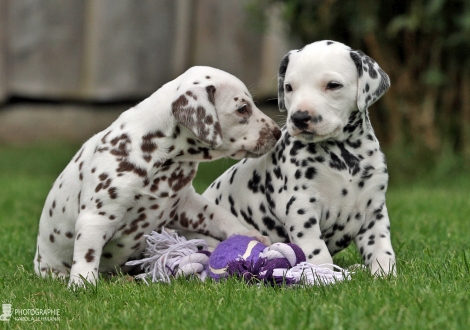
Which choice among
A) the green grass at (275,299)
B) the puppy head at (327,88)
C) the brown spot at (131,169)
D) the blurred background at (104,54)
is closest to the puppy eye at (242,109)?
the puppy head at (327,88)

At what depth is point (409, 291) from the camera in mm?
3689

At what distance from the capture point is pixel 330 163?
4.58m

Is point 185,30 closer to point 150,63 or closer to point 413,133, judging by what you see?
point 150,63

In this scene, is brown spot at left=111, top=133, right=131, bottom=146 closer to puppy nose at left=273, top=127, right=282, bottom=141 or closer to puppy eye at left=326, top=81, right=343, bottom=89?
puppy nose at left=273, top=127, right=282, bottom=141

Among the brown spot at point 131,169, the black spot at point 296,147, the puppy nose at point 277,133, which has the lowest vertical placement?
the brown spot at point 131,169

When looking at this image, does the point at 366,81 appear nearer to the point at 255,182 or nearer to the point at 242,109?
the point at 242,109

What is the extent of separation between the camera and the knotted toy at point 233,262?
166 inches

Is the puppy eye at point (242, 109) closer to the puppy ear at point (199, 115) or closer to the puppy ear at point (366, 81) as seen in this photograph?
the puppy ear at point (199, 115)

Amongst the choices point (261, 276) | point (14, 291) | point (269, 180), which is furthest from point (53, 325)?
point (269, 180)

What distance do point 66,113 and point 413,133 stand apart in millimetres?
6845

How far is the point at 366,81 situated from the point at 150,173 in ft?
4.89

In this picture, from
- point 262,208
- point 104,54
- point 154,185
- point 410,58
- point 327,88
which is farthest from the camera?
point 104,54

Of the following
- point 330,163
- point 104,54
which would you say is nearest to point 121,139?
point 330,163

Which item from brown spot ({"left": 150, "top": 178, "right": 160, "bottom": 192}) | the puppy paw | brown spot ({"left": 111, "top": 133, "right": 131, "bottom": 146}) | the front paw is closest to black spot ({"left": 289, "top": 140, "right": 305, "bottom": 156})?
the puppy paw
